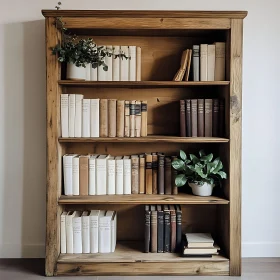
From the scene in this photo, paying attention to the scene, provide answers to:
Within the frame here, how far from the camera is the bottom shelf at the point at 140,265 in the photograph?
267cm

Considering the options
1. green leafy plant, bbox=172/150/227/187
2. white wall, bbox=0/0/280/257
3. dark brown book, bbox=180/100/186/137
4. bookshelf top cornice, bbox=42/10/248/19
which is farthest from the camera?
white wall, bbox=0/0/280/257

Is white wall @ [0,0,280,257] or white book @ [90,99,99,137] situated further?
white wall @ [0,0,280,257]

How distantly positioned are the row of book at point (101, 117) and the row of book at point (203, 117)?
31 centimetres

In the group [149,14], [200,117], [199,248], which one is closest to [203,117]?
[200,117]

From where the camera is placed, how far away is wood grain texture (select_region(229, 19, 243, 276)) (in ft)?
8.63

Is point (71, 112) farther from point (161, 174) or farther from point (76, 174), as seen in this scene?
point (161, 174)

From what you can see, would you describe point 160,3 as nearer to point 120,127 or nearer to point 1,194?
point 120,127

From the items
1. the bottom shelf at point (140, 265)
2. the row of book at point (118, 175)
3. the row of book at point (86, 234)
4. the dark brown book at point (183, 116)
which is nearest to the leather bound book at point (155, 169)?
the row of book at point (118, 175)

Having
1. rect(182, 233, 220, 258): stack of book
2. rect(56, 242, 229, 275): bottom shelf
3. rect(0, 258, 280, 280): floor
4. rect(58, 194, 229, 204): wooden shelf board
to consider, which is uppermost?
rect(58, 194, 229, 204): wooden shelf board

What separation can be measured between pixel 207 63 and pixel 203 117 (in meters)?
0.38

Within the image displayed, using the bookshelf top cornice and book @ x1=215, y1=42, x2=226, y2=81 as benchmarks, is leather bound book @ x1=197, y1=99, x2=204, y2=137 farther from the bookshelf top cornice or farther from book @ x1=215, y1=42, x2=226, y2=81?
the bookshelf top cornice

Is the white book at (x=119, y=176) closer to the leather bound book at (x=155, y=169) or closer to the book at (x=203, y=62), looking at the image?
the leather bound book at (x=155, y=169)

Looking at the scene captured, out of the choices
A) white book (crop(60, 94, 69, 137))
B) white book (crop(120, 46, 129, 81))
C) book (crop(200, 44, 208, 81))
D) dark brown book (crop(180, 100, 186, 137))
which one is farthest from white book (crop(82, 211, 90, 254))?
book (crop(200, 44, 208, 81))

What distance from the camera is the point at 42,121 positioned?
2988mm
